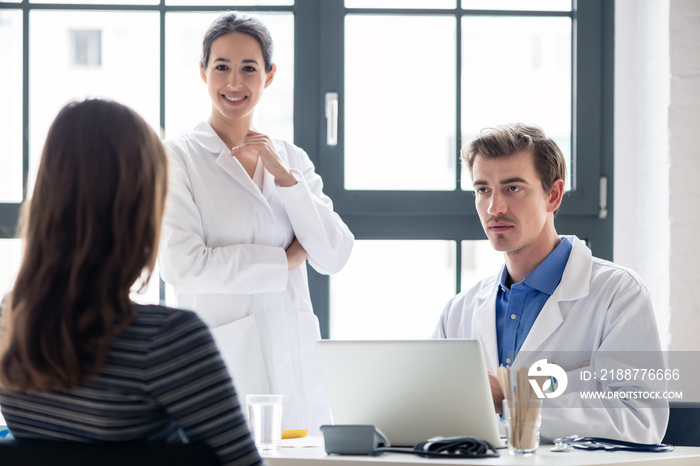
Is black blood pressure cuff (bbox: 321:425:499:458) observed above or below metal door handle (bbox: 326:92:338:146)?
below

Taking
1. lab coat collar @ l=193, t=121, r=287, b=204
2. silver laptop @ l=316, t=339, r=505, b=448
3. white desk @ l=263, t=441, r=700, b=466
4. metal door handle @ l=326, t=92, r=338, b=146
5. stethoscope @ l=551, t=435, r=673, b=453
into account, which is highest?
metal door handle @ l=326, t=92, r=338, b=146

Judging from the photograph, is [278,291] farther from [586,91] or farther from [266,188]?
[586,91]

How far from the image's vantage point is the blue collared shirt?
6.21ft

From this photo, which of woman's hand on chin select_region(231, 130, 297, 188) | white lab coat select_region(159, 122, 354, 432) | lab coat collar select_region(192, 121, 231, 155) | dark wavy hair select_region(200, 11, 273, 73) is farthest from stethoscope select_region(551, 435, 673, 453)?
dark wavy hair select_region(200, 11, 273, 73)

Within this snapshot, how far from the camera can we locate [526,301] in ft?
6.34

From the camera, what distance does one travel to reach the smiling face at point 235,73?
224 cm

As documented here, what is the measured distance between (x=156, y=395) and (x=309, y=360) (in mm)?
1245

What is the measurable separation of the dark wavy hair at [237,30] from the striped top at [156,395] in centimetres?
142

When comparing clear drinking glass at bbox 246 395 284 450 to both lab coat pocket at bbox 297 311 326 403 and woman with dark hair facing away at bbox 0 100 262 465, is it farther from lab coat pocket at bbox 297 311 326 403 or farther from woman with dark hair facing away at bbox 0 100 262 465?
lab coat pocket at bbox 297 311 326 403

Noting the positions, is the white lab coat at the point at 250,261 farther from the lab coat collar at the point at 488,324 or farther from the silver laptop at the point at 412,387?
the silver laptop at the point at 412,387

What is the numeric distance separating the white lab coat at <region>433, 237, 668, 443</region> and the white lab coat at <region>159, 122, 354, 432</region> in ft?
1.31

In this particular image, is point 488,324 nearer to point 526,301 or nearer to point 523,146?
point 526,301

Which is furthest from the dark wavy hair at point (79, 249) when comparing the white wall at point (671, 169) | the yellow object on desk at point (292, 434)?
the white wall at point (671, 169)

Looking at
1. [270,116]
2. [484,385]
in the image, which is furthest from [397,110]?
[484,385]
